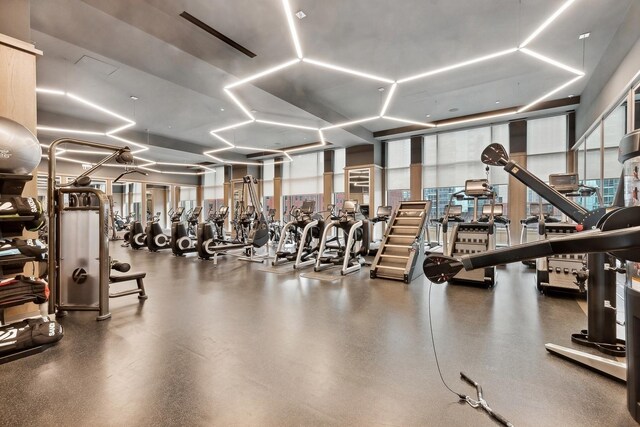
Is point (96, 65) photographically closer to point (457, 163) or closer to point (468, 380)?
point (468, 380)

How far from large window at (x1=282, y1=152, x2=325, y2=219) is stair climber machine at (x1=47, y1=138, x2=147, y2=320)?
9286 mm

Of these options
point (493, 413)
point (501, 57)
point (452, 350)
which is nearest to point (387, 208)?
point (501, 57)

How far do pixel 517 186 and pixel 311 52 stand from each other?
7092mm

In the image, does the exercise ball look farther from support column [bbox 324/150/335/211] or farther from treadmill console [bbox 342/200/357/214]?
support column [bbox 324/150/335/211]

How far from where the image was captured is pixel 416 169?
407 inches

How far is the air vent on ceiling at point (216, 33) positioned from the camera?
4.23m

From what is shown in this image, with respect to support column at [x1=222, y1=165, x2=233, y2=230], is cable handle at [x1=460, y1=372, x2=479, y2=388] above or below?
below

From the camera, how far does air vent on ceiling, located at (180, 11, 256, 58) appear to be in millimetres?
4234

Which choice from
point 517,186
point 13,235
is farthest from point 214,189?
point 517,186

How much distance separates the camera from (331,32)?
4.71 meters

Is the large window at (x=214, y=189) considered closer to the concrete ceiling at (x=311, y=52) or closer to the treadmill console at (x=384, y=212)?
the concrete ceiling at (x=311, y=52)

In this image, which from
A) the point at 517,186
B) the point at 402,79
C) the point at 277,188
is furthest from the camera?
the point at 277,188

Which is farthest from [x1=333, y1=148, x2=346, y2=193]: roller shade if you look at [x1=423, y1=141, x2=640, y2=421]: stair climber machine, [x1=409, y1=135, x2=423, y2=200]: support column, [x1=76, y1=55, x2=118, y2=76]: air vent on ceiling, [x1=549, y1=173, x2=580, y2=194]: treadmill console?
[x1=423, y1=141, x2=640, y2=421]: stair climber machine

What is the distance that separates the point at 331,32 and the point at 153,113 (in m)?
6.21
